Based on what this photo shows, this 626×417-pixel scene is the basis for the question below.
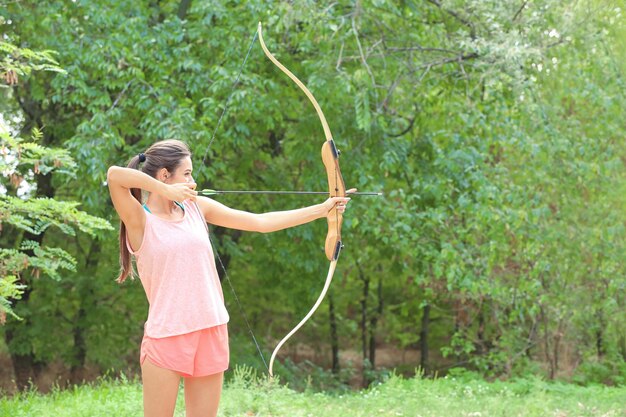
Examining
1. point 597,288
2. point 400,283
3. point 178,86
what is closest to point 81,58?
point 178,86

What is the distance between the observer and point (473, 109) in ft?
25.1

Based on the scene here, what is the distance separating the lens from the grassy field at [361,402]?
458 cm

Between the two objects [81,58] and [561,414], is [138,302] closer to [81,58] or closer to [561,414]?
[81,58]

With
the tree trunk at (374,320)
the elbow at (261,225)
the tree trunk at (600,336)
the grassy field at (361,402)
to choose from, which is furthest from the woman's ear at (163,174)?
the tree trunk at (374,320)

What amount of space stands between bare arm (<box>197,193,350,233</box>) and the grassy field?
209 cm

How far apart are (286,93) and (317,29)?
4.46 ft

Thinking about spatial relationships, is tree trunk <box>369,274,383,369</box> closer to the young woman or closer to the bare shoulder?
the bare shoulder

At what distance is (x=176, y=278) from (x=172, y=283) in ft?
0.06

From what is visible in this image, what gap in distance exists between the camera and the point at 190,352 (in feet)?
7.61

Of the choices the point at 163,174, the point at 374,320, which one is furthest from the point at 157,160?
the point at 374,320

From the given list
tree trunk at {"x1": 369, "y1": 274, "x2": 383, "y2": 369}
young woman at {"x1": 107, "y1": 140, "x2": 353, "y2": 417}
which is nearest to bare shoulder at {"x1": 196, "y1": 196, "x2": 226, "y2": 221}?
young woman at {"x1": 107, "y1": 140, "x2": 353, "y2": 417}

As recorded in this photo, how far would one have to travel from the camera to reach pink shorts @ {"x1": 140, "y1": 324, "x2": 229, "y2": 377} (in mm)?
2311

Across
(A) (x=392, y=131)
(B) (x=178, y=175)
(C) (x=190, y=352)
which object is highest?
(A) (x=392, y=131)

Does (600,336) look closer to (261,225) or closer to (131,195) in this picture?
(261,225)
